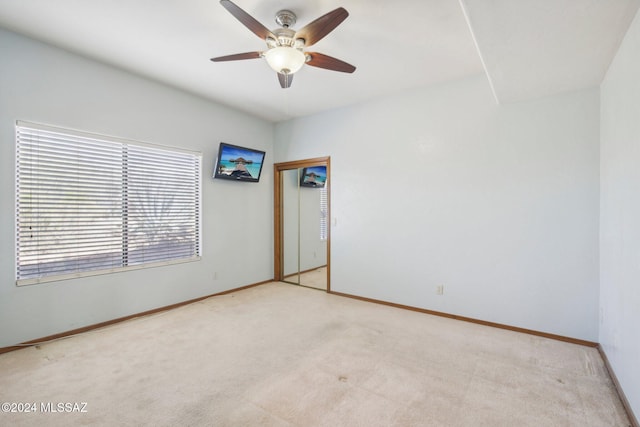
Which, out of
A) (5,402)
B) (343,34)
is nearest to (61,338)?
(5,402)

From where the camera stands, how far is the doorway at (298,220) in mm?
5230

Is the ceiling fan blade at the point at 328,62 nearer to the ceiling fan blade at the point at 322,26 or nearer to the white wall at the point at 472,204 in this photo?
the ceiling fan blade at the point at 322,26

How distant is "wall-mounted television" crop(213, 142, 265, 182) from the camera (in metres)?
4.16

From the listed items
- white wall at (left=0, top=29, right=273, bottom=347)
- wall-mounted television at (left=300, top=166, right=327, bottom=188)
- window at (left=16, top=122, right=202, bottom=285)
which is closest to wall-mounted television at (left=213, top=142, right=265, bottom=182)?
white wall at (left=0, top=29, right=273, bottom=347)

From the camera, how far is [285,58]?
221 cm

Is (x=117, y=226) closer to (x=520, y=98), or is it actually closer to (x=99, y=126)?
(x=99, y=126)

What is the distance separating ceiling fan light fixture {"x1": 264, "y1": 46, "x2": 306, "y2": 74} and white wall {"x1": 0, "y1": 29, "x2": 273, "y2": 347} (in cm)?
210

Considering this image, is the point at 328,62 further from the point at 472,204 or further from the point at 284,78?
the point at 472,204

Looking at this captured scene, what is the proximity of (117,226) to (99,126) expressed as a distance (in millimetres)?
1106

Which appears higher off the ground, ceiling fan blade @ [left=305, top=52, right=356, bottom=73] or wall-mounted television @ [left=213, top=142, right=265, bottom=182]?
ceiling fan blade @ [left=305, top=52, right=356, bottom=73]


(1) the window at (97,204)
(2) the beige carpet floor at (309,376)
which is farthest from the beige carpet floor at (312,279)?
(1) the window at (97,204)

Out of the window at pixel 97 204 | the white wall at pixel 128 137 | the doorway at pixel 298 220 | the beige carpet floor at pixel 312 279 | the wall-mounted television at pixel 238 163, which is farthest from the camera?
the doorway at pixel 298 220

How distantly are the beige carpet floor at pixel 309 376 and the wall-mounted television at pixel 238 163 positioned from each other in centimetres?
208

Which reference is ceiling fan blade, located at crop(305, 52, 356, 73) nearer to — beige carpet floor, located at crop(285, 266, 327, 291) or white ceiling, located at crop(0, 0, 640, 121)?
white ceiling, located at crop(0, 0, 640, 121)
